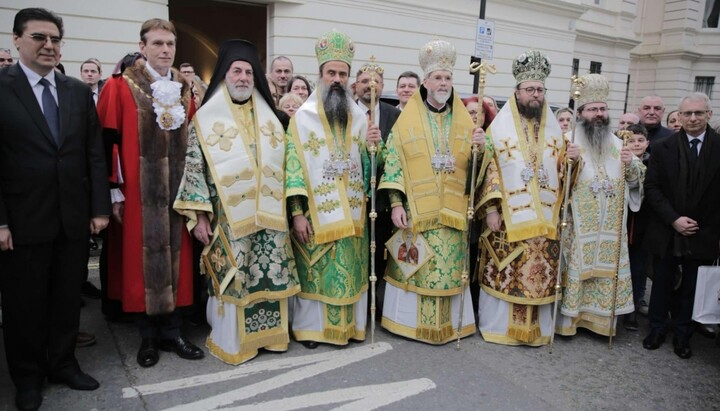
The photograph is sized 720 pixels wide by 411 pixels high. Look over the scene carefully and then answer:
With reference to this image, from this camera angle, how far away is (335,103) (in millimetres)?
4195

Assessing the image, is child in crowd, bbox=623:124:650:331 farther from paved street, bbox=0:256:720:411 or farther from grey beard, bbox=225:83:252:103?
grey beard, bbox=225:83:252:103

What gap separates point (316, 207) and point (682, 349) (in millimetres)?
3210

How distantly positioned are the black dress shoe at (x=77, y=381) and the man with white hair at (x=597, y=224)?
3.57m

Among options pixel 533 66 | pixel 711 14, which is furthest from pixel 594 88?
pixel 711 14

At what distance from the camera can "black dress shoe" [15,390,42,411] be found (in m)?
3.26

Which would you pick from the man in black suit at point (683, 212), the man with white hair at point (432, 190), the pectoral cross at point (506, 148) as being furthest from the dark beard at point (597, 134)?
the man with white hair at point (432, 190)

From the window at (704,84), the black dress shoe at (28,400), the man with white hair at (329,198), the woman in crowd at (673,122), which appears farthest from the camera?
the window at (704,84)

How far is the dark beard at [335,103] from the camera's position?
13.8ft

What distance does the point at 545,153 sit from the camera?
14.9ft

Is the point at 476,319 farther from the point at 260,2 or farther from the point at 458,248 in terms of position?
the point at 260,2

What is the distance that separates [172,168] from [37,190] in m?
0.87

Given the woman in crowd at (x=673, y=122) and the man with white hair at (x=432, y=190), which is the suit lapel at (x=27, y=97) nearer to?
the man with white hair at (x=432, y=190)

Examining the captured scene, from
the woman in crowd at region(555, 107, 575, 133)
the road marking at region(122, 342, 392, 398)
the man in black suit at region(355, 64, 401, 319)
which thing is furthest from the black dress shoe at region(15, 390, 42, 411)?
the woman in crowd at region(555, 107, 575, 133)

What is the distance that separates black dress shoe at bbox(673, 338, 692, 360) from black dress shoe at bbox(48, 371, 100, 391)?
4.42m
